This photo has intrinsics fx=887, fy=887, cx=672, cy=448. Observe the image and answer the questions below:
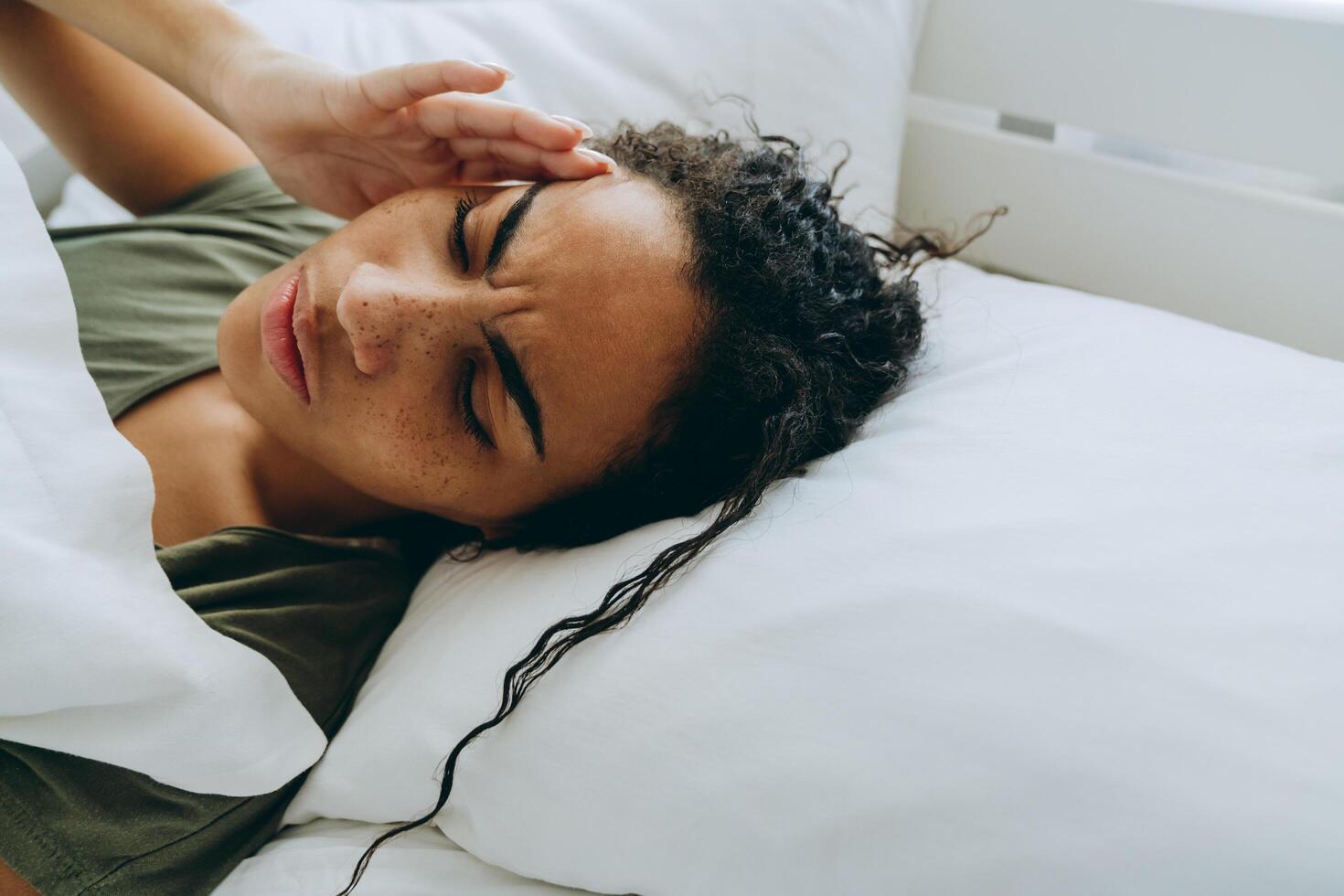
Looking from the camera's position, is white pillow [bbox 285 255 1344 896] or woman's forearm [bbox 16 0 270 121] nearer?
white pillow [bbox 285 255 1344 896]

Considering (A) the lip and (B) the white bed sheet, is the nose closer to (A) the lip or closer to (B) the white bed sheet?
(A) the lip

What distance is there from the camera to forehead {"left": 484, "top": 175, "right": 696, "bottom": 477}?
29.1 inches

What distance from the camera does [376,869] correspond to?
676mm

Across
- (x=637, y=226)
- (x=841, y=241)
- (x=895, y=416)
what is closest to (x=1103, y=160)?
(x=841, y=241)

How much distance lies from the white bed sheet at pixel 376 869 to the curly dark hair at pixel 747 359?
27 centimetres

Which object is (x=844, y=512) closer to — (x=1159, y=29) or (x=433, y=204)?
(x=433, y=204)

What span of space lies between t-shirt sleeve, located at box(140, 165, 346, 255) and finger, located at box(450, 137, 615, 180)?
353mm

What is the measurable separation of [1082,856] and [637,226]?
561 mm

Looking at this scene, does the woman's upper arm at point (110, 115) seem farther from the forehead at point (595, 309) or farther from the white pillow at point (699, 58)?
the forehead at point (595, 309)

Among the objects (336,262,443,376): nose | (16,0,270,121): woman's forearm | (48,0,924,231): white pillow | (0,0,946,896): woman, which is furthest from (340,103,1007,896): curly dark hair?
(16,0,270,121): woman's forearm

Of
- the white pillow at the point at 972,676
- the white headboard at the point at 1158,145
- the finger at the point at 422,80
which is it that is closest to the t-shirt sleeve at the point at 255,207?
the finger at the point at 422,80

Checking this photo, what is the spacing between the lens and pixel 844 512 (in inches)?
25.6

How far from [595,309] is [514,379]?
9cm

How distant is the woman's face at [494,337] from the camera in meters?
0.74
